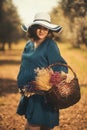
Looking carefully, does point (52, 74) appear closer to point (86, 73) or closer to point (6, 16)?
point (86, 73)

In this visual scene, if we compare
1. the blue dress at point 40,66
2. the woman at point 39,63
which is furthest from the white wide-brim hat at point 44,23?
the blue dress at point 40,66

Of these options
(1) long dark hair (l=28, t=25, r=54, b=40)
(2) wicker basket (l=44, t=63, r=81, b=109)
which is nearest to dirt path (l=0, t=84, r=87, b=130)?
(2) wicker basket (l=44, t=63, r=81, b=109)

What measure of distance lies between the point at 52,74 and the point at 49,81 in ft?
0.32

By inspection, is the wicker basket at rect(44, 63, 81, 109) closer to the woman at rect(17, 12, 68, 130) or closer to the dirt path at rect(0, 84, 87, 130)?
the woman at rect(17, 12, 68, 130)

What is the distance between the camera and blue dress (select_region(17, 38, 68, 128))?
4.04m

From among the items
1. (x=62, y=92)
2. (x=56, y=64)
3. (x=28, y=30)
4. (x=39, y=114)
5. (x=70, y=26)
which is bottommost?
(x=70, y=26)

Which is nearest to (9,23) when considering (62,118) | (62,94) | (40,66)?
(62,118)

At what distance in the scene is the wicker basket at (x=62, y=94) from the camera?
3.86m

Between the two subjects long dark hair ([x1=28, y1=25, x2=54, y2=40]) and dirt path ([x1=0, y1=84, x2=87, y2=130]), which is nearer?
long dark hair ([x1=28, y1=25, x2=54, y2=40])

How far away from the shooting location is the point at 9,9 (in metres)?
38.2

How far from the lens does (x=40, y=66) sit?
4066 millimetres

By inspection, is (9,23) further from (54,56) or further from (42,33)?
(54,56)

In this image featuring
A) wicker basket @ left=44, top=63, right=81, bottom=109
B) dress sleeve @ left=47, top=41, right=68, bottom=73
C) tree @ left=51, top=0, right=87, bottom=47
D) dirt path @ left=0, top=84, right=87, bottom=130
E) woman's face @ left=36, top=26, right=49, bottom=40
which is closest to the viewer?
wicker basket @ left=44, top=63, right=81, bottom=109

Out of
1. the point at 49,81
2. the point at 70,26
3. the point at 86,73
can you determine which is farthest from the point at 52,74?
the point at 70,26
